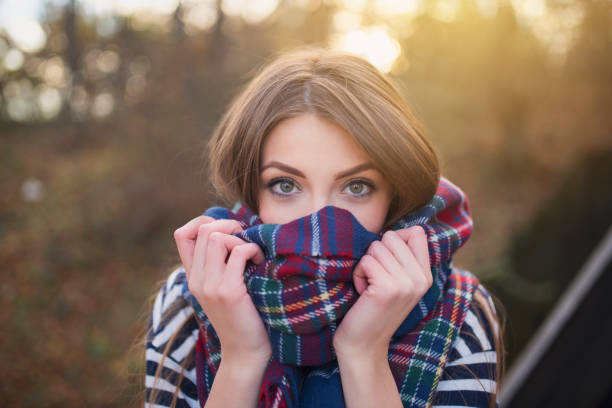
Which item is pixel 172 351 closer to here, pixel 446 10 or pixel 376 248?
pixel 376 248

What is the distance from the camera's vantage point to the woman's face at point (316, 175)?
1.37 metres

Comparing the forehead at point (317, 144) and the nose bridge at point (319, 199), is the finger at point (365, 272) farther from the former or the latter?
the forehead at point (317, 144)

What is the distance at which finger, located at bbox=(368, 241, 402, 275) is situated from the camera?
123 centimetres

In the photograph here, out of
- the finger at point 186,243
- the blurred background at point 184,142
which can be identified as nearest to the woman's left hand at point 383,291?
the finger at point 186,243

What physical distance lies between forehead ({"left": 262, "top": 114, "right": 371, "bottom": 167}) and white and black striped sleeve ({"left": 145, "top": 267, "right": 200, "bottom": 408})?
84 cm

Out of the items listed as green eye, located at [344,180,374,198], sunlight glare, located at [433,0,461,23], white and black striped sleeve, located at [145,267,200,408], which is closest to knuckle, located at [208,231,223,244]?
green eye, located at [344,180,374,198]

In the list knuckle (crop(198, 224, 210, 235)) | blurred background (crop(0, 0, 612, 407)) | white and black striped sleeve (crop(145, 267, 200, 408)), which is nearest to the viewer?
knuckle (crop(198, 224, 210, 235))

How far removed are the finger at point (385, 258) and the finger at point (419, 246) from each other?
0.08 meters

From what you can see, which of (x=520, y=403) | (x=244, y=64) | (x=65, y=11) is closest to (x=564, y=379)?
(x=520, y=403)

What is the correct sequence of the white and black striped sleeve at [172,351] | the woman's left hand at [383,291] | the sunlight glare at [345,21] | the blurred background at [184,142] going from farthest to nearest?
1. the sunlight glare at [345,21]
2. the blurred background at [184,142]
3. the white and black striped sleeve at [172,351]
4. the woman's left hand at [383,291]

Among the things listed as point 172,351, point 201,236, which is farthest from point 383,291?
point 172,351

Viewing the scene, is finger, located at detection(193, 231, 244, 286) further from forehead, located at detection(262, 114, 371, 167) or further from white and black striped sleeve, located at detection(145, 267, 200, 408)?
white and black striped sleeve, located at detection(145, 267, 200, 408)

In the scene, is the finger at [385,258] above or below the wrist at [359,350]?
above

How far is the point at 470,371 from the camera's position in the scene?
4.83ft
